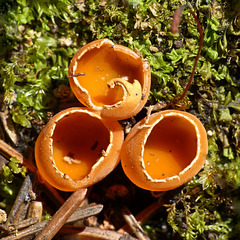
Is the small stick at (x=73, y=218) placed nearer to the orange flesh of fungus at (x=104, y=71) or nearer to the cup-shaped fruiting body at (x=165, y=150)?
the cup-shaped fruiting body at (x=165, y=150)

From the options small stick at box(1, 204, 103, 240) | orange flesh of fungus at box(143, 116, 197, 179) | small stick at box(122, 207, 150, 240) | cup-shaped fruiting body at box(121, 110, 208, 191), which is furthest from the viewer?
small stick at box(122, 207, 150, 240)

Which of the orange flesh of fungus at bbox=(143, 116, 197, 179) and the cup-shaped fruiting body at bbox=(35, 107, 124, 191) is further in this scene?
the orange flesh of fungus at bbox=(143, 116, 197, 179)

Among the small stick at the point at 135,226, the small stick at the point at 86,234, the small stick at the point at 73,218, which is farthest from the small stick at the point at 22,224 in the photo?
the small stick at the point at 135,226

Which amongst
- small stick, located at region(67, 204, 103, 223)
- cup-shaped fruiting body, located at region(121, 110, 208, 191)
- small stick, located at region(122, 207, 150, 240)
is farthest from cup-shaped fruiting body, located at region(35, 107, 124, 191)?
small stick, located at region(122, 207, 150, 240)

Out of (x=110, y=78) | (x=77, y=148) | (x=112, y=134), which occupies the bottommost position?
(x=77, y=148)

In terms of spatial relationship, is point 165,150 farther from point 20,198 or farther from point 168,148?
point 20,198

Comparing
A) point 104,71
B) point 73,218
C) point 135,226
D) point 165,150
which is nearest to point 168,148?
point 165,150

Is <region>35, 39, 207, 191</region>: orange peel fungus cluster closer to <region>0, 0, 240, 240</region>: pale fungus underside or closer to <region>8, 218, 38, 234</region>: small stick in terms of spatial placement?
<region>0, 0, 240, 240</region>: pale fungus underside

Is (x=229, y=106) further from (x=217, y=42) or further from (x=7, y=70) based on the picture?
(x=7, y=70)
